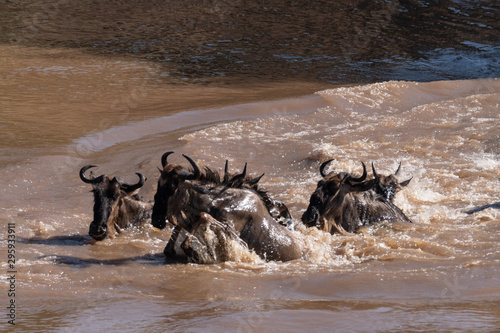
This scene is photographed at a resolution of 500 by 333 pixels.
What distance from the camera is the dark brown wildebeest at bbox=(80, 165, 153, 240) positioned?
27.0ft

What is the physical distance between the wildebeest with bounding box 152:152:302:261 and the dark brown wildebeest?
1.26m

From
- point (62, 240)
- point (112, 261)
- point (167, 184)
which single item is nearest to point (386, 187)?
point (167, 184)

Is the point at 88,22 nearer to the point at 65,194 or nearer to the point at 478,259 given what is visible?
the point at 65,194

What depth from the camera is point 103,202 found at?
840 centimetres

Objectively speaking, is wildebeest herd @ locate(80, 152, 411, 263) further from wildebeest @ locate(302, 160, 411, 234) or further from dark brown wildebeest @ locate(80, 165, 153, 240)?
wildebeest @ locate(302, 160, 411, 234)

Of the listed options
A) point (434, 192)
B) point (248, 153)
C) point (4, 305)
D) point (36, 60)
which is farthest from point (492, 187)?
point (36, 60)

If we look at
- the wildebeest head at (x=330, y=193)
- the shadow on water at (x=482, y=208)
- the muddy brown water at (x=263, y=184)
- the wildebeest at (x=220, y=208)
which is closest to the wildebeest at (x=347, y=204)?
the wildebeest head at (x=330, y=193)

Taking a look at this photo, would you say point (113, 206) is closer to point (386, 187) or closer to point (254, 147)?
point (386, 187)

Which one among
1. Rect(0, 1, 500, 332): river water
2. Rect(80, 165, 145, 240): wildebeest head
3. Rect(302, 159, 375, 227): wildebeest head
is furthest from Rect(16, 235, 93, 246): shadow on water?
Rect(302, 159, 375, 227): wildebeest head

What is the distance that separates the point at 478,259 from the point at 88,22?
66.7ft

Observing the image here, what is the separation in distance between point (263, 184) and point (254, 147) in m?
1.80

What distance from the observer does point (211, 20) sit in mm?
26312

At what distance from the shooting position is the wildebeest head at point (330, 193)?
8.41m

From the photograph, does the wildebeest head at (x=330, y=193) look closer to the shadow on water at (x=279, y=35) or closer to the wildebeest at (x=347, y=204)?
the wildebeest at (x=347, y=204)
